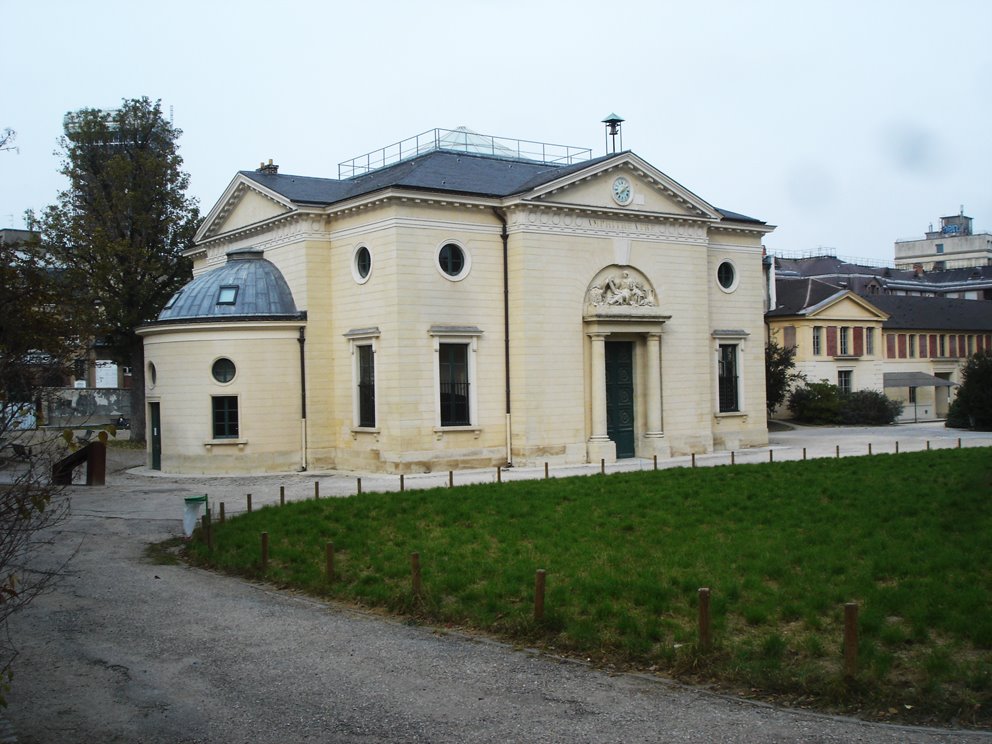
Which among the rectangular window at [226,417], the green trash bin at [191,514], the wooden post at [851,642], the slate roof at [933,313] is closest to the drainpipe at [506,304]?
the rectangular window at [226,417]

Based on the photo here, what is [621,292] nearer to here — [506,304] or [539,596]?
[506,304]

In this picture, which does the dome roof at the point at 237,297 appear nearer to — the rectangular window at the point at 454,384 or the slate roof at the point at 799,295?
the rectangular window at the point at 454,384

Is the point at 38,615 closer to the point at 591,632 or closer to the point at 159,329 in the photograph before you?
the point at 591,632

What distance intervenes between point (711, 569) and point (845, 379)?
4510 cm

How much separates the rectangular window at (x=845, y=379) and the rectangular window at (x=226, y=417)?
35588 millimetres

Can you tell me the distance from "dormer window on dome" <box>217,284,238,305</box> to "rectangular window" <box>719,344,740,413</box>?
1635 centimetres

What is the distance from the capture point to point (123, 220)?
4138 cm

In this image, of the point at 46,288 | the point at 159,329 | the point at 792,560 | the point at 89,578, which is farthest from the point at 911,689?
the point at 159,329

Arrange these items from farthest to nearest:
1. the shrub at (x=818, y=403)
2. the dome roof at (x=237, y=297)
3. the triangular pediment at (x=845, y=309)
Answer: the triangular pediment at (x=845, y=309) → the shrub at (x=818, y=403) → the dome roof at (x=237, y=297)

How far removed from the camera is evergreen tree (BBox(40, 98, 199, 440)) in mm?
40094

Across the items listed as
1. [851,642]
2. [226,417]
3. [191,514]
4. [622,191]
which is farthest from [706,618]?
[622,191]

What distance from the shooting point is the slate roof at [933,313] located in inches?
2431

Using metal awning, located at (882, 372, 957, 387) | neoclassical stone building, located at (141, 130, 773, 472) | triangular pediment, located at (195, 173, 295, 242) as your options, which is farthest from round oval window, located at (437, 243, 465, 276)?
metal awning, located at (882, 372, 957, 387)

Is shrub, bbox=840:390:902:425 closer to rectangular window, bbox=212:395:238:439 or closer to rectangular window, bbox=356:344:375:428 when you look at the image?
rectangular window, bbox=356:344:375:428
